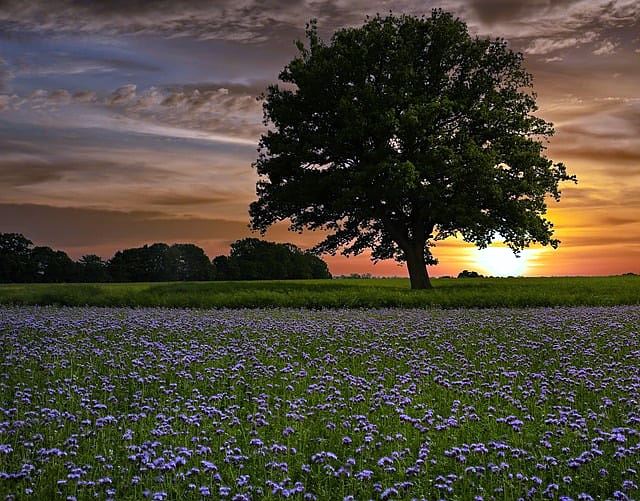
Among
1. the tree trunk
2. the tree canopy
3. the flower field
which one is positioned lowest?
the flower field

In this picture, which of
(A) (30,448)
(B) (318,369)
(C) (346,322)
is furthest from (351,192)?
(A) (30,448)

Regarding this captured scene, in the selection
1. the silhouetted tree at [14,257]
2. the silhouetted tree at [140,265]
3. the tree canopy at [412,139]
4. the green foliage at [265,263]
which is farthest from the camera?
the green foliage at [265,263]

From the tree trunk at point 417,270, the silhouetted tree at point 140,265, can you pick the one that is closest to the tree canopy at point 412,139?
the tree trunk at point 417,270

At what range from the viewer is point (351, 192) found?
28281 mm

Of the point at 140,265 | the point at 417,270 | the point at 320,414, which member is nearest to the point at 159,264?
the point at 140,265

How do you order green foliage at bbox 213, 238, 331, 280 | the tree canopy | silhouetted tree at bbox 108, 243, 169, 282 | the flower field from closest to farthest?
the flower field
the tree canopy
silhouetted tree at bbox 108, 243, 169, 282
green foliage at bbox 213, 238, 331, 280

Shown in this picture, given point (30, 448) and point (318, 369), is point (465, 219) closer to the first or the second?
point (318, 369)

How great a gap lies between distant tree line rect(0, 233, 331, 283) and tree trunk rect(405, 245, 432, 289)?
23453 millimetres

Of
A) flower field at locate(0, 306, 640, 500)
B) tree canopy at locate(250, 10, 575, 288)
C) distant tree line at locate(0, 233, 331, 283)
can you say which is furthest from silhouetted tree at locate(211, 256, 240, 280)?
flower field at locate(0, 306, 640, 500)

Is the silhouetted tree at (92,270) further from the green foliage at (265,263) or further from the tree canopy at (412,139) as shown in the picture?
the tree canopy at (412,139)

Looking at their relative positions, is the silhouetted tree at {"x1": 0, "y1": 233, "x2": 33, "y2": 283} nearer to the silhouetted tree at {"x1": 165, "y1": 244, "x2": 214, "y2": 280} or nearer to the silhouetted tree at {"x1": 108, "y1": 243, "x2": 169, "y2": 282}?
the silhouetted tree at {"x1": 108, "y1": 243, "x2": 169, "y2": 282}

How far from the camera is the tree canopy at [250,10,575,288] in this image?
28984 mm

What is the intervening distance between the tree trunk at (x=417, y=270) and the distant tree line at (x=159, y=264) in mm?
23453

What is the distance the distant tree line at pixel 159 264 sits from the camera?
5000 cm
